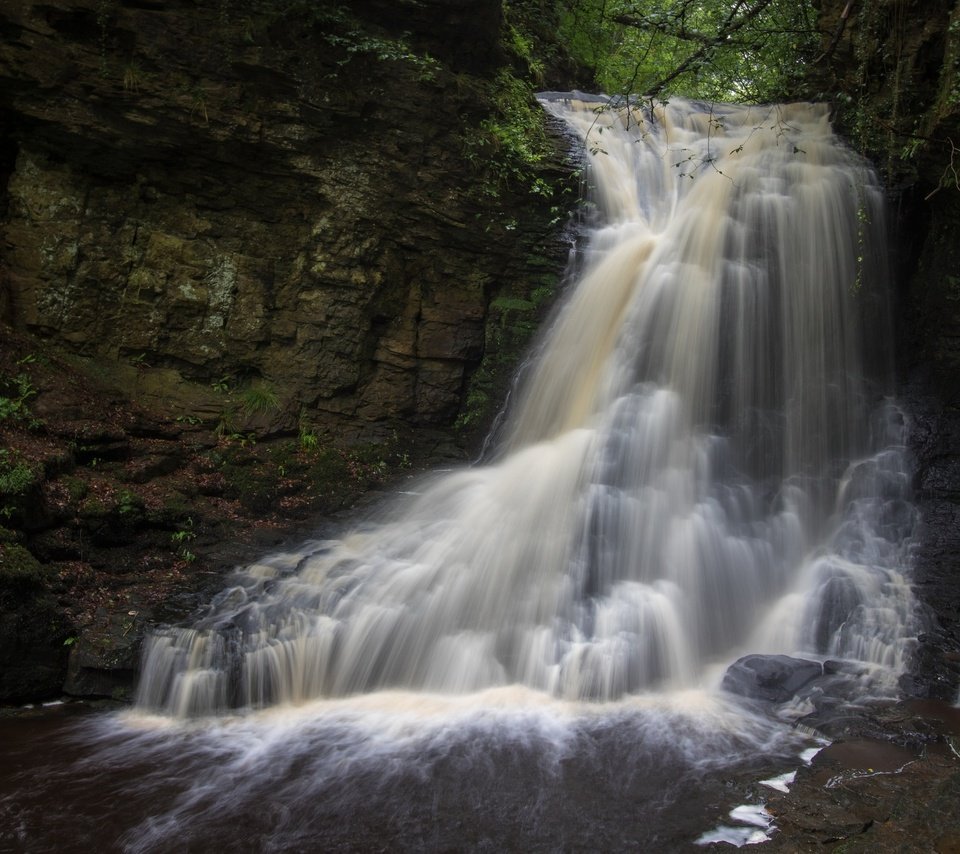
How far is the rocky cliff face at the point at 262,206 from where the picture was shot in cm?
848

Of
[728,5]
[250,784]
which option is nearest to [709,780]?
[250,784]

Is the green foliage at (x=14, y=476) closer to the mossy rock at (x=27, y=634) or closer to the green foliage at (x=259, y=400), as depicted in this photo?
the mossy rock at (x=27, y=634)

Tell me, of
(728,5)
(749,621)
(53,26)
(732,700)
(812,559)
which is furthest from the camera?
(728,5)

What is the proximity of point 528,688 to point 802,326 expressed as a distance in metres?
6.00

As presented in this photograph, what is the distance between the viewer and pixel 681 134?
11.8m

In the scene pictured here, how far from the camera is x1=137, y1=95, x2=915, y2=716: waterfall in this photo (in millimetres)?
6301

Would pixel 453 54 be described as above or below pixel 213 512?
above

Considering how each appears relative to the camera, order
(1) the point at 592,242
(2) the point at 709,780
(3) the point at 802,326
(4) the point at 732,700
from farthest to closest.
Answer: (1) the point at 592,242 → (3) the point at 802,326 → (4) the point at 732,700 → (2) the point at 709,780

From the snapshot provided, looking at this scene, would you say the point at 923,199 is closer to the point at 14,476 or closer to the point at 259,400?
the point at 259,400

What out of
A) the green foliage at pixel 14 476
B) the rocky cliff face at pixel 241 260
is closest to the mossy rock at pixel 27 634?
the green foliage at pixel 14 476

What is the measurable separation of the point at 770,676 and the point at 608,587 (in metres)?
1.70

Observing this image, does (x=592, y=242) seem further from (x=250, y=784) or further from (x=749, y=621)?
(x=250, y=784)

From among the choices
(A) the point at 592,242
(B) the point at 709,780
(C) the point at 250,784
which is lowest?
(C) the point at 250,784

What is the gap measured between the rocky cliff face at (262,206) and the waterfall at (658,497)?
181 centimetres
